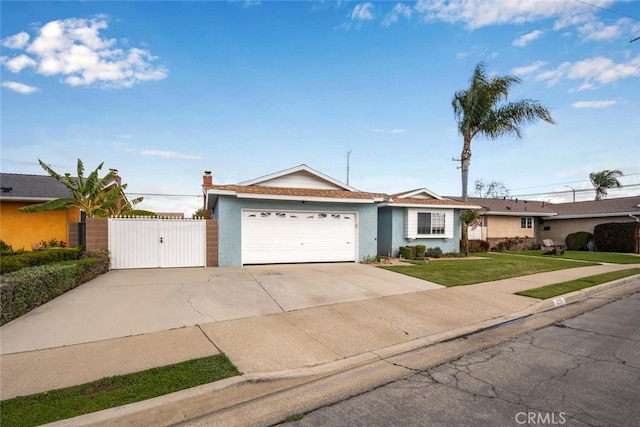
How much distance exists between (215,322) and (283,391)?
2915 mm

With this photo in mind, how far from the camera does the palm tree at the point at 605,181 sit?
143 feet

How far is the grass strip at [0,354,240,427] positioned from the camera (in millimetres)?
3281

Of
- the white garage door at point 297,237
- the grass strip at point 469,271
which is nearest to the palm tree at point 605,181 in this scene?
the grass strip at point 469,271

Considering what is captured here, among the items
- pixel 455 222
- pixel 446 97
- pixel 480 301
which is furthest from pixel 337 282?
pixel 446 97

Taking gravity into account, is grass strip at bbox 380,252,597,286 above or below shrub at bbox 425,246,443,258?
below

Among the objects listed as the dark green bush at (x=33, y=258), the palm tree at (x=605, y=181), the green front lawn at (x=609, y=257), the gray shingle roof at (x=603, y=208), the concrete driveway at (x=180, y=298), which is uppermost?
the palm tree at (x=605, y=181)

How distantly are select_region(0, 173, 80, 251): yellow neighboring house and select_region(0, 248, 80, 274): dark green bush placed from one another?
477cm

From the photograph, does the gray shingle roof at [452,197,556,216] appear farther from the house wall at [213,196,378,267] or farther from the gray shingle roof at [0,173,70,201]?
the gray shingle roof at [0,173,70,201]

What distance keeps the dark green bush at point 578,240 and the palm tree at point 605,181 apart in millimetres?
24415

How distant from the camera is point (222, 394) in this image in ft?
12.8

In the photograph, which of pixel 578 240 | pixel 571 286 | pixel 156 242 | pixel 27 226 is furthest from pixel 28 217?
pixel 578 240

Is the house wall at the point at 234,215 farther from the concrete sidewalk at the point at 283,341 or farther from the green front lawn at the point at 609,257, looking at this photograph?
the green front lawn at the point at 609,257

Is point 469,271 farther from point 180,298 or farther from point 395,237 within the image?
point 180,298

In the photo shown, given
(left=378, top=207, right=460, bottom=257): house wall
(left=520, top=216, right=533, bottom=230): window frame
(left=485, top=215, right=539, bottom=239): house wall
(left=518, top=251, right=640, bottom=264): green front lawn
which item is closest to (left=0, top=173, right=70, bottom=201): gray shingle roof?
(left=378, top=207, right=460, bottom=257): house wall
